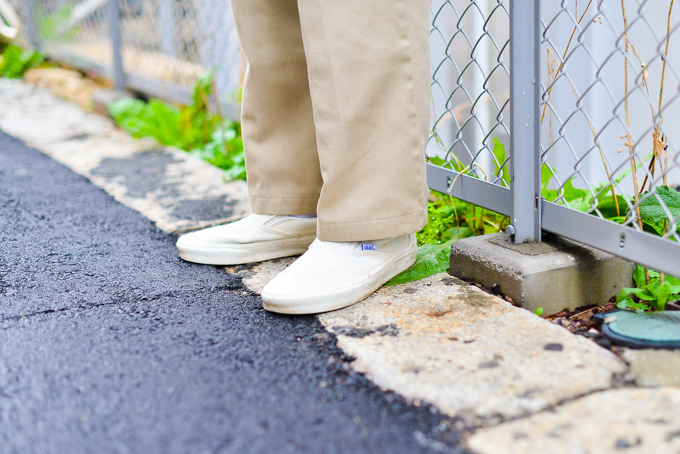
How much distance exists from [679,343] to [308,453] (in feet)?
1.94

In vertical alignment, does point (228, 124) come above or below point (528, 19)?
below

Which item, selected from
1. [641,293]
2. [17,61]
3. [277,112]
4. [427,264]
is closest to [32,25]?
[17,61]

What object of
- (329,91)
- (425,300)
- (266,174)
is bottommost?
(425,300)

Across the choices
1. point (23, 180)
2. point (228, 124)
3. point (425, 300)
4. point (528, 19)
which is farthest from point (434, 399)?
point (228, 124)

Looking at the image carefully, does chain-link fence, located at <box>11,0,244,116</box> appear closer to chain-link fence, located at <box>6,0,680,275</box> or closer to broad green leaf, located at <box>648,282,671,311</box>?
chain-link fence, located at <box>6,0,680,275</box>

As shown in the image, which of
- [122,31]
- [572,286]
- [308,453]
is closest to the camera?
[308,453]

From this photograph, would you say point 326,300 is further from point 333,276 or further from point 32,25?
point 32,25

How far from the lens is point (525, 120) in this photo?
1145mm

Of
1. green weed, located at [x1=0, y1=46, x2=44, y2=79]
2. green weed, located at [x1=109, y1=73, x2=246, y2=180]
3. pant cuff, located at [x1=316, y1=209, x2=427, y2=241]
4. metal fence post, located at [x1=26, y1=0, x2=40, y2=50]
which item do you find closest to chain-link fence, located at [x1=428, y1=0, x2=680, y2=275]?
pant cuff, located at [x1=316, y1=209, x2=427, y2=241]

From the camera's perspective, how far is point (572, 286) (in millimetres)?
1146

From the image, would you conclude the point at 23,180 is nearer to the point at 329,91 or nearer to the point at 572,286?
the point at 329,91

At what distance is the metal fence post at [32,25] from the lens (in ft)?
15.9

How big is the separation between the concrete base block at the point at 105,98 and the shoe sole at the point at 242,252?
7.18 feet

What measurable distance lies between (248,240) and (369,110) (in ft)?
1.59
